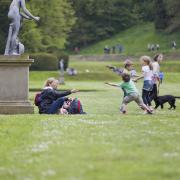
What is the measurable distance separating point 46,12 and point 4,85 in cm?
5379

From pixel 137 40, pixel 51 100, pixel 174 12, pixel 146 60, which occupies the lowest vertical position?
pixel 51 100

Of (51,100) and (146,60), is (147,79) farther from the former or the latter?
(51,100)

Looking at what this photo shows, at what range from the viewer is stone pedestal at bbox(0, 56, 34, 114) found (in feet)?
61.6

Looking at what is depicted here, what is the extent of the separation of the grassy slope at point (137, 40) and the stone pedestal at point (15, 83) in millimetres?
70354

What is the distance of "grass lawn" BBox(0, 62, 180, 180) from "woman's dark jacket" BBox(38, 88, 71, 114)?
5.88 feet

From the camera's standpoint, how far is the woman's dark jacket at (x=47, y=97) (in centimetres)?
1830

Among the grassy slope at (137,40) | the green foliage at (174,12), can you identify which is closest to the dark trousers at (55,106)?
the green foliage at (174,12)

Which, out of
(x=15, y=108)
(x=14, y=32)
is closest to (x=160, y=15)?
(x=14, y=32)

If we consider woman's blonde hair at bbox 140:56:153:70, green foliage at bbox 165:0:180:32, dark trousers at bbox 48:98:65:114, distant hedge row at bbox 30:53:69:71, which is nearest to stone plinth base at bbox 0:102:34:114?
dark trousers at bbox 48:98:65:114

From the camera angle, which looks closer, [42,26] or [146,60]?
[146,60]

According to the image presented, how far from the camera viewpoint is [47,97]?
18.4 m

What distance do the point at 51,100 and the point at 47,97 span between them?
0.13 meters

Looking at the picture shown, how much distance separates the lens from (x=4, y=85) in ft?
62.1

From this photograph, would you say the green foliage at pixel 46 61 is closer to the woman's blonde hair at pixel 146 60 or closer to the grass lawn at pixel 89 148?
the woman's blonde hair at pixel 146 60
